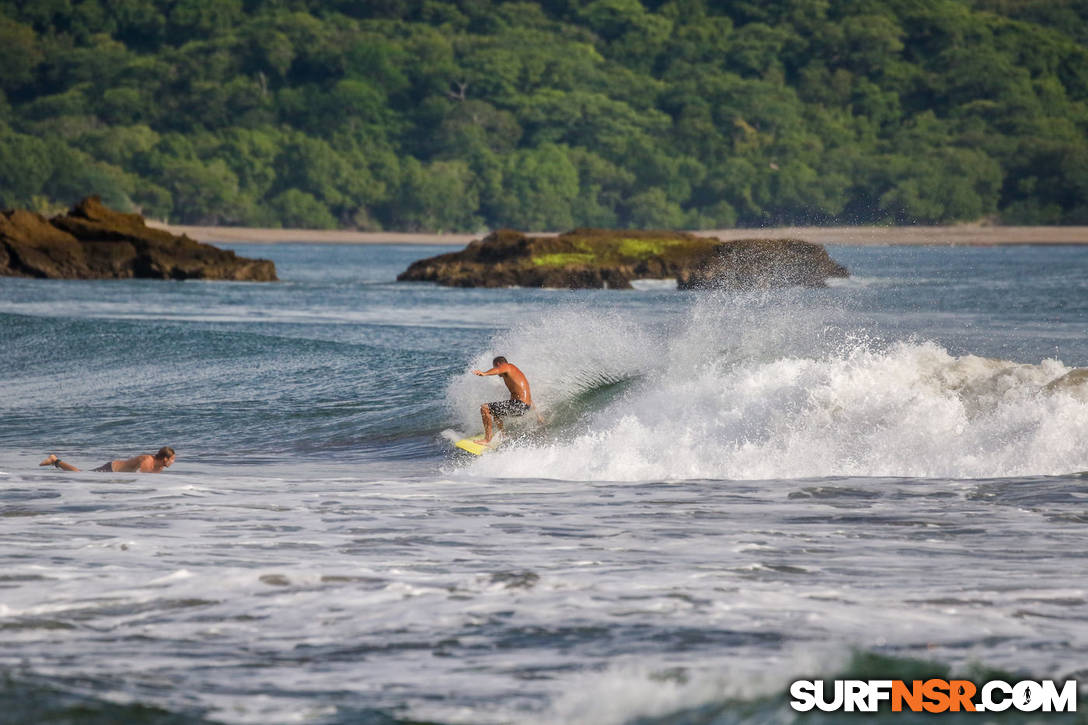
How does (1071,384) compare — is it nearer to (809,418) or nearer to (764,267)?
(809,418)

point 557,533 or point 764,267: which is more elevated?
point 557,533

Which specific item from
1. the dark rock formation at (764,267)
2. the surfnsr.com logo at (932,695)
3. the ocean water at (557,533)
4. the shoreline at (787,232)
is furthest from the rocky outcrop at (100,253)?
the shoreline at (787,232)

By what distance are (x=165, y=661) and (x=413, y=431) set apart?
12752 mm

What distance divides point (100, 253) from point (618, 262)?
2243 cm

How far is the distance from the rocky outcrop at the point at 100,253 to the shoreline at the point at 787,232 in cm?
8045

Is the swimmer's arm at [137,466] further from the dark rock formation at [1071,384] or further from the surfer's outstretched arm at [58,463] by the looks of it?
the dark rock formation at [1071,384]

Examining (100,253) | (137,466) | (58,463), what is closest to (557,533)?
(137,466)

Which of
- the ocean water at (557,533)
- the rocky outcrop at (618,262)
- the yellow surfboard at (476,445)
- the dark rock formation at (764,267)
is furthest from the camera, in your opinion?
the rocky outcrop at (618,262)

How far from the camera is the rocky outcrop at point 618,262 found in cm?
6122

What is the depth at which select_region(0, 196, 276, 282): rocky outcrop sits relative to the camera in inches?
2477

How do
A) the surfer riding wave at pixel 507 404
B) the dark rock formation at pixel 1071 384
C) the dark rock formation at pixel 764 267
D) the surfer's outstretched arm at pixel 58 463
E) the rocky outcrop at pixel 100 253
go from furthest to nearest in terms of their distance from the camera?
the rocky outcrop at pixel 100 253, the dark rock formation at pixel 764 267, the surfer riding wave at pixel 507 404, the dark rock formation at pixel 1071 384, the surfer's outstretched arm at pixel 58 463

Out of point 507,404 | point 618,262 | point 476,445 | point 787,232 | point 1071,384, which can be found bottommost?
point 787,232

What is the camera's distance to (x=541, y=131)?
176250 millimetres

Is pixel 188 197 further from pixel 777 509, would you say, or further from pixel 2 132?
pixel 777 509
